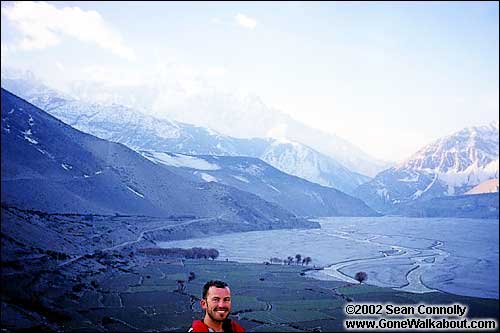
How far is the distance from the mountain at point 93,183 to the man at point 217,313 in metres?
84.4

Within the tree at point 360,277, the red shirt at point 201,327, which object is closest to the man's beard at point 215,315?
the red shirt at point 201,327

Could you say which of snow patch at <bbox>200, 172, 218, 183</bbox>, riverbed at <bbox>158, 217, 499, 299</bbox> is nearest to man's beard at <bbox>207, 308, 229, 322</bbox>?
riverbed at <bbox>158, 217, 499, 299</bbox>

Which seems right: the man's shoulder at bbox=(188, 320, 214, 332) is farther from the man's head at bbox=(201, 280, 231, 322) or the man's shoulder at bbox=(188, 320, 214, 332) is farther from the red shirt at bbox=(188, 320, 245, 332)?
the man's head at bbox=(201, 280, 231, 322)

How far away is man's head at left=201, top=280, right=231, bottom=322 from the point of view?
4824 mm

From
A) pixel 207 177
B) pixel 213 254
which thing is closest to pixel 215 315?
pixel 213 254

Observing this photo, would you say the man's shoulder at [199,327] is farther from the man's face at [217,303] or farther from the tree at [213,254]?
the tree at [213,254]

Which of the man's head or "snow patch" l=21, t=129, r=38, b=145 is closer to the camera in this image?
the man's head

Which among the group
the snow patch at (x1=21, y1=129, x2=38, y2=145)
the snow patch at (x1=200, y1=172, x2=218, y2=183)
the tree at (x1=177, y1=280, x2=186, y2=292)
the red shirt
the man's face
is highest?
the snow patch at (x1=21, y1=129, x2=38, y2=145)

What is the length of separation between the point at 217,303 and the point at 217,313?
0.10 metres

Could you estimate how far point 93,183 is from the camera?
375ft

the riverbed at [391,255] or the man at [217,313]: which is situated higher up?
the man at [217,313]

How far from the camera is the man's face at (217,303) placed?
482cm

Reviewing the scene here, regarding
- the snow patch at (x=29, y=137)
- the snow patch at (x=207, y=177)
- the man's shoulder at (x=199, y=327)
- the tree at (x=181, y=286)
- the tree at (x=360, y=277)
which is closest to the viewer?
the man's shoulder at (x=199, y=327)

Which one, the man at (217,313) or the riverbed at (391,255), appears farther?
the riverbed at (391,255)
